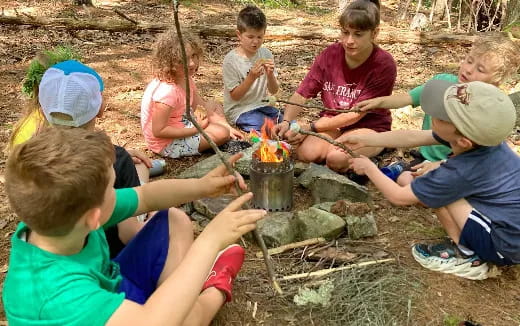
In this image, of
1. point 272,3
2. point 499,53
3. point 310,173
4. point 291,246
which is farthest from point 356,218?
point 272,3

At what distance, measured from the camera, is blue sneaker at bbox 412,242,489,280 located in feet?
8.95

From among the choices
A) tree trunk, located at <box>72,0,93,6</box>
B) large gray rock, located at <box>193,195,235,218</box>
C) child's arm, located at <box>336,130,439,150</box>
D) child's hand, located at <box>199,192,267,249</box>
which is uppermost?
tree trunk, located at <box>72,0,93,6</box>

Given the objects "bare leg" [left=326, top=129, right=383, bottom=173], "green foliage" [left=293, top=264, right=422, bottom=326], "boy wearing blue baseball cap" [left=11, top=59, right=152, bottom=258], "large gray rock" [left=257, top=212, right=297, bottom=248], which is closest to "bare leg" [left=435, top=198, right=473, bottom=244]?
"green foliage" [left=293, top=264, right=422, bottom=326]

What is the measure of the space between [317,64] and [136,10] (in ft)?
24.8

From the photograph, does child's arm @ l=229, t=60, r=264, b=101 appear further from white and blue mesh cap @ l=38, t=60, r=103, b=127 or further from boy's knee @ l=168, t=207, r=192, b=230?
boy's knee @ l=168, t=207, r=192, b=230

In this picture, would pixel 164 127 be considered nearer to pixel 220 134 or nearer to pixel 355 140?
pixel 220 134

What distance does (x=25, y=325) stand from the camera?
1.55 metres

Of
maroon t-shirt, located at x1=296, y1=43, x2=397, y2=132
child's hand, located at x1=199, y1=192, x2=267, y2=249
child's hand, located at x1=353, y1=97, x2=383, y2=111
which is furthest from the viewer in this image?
maroon t-shirt, located at x1=296, y1=43, x2=397, y2=132

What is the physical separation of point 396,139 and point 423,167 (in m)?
0.42

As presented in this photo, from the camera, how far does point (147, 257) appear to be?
7.36 ft

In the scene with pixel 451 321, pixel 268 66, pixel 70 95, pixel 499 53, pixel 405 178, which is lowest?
pixel 451 321

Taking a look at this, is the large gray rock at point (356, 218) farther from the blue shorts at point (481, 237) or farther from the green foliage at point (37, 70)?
the green foliage at point (37, 70)

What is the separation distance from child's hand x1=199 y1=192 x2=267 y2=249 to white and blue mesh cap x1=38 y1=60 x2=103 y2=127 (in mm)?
1117

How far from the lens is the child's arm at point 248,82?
4273mm
